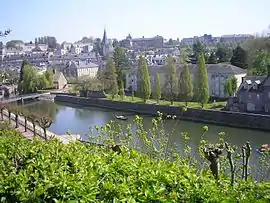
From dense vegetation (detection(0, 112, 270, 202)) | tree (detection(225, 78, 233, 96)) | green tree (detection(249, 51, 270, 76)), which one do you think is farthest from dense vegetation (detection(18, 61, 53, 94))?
dense vegetation (detection(0, 112, 270, 202))

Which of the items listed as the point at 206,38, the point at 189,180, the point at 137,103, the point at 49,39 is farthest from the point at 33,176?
the point at 49,39

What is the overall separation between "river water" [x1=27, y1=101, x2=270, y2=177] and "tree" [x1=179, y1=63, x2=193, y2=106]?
252 cm

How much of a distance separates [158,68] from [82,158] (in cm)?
2543

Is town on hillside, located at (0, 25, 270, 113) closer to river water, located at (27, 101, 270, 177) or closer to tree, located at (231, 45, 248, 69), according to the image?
tree, located at (231, 45, 248, 69)

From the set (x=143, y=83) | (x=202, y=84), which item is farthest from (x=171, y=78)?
(x=202, y=84)

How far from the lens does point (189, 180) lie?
2.15 meters

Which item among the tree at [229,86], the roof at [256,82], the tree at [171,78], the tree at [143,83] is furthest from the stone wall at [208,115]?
the tree at [229,86]

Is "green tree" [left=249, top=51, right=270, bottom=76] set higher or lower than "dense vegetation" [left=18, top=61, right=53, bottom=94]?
higher

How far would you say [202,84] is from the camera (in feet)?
64.8

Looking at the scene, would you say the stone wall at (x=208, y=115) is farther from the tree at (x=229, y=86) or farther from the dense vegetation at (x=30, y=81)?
the dense vegetation at (x=30, y=81)

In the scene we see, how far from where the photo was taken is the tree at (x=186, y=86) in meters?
20.8

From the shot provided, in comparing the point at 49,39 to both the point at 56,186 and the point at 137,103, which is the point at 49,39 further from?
the point at 56,186

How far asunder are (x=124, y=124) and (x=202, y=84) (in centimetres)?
506

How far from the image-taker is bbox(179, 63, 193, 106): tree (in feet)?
68.3
